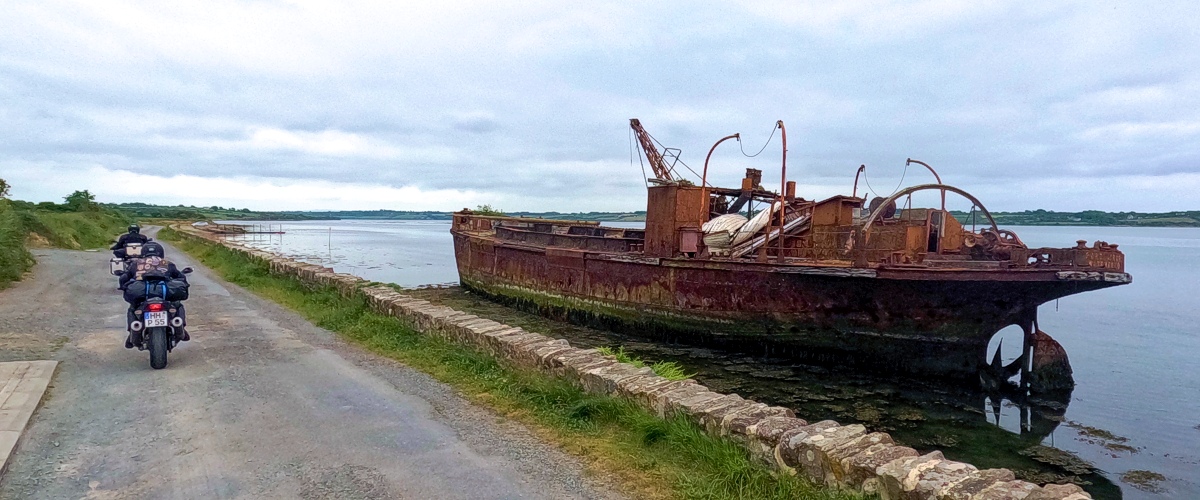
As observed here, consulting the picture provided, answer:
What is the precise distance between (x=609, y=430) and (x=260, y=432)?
97.1 inches

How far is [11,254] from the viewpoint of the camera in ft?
41.7

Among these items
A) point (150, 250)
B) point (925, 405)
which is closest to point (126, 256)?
point (150, 250)

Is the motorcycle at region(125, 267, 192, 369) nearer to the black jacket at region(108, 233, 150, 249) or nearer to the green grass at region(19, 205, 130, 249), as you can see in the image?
the black jacket at region(108, 233, 150, 249)

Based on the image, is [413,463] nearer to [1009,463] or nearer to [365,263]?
[1009,463]

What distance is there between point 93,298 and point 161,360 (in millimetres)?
6397

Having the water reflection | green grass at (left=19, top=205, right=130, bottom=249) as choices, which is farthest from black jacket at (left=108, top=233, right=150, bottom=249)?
green grass at (left=19, top=205, right=130, bottom=249)

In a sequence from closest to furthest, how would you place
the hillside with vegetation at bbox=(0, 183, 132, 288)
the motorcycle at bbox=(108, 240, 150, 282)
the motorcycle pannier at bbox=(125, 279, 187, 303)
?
the motorcycle pannier at bbox=(125, 279, 187, 303) < the motorcycle at bbox=(108, 240, 150, 282) < the hillside with vegetation at bbox=(0, 183, 132, 288)

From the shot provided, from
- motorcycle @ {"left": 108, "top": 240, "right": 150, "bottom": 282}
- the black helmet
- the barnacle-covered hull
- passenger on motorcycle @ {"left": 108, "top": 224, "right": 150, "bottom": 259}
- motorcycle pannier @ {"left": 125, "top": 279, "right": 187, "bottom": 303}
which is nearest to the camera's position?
motorcycle pannier @ {"left": 125, "top": 279, "right": 187, "bottom": 303}

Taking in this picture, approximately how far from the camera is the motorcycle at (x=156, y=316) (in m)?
6.31

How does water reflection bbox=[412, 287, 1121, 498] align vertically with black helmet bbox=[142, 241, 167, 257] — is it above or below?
below

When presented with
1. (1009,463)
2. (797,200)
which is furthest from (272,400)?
(797,200)

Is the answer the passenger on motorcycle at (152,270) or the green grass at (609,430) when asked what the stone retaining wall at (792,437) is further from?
the passenger on motorcycle at (152,270)

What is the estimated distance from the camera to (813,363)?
12070 mm

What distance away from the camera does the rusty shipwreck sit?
34.5 feet
